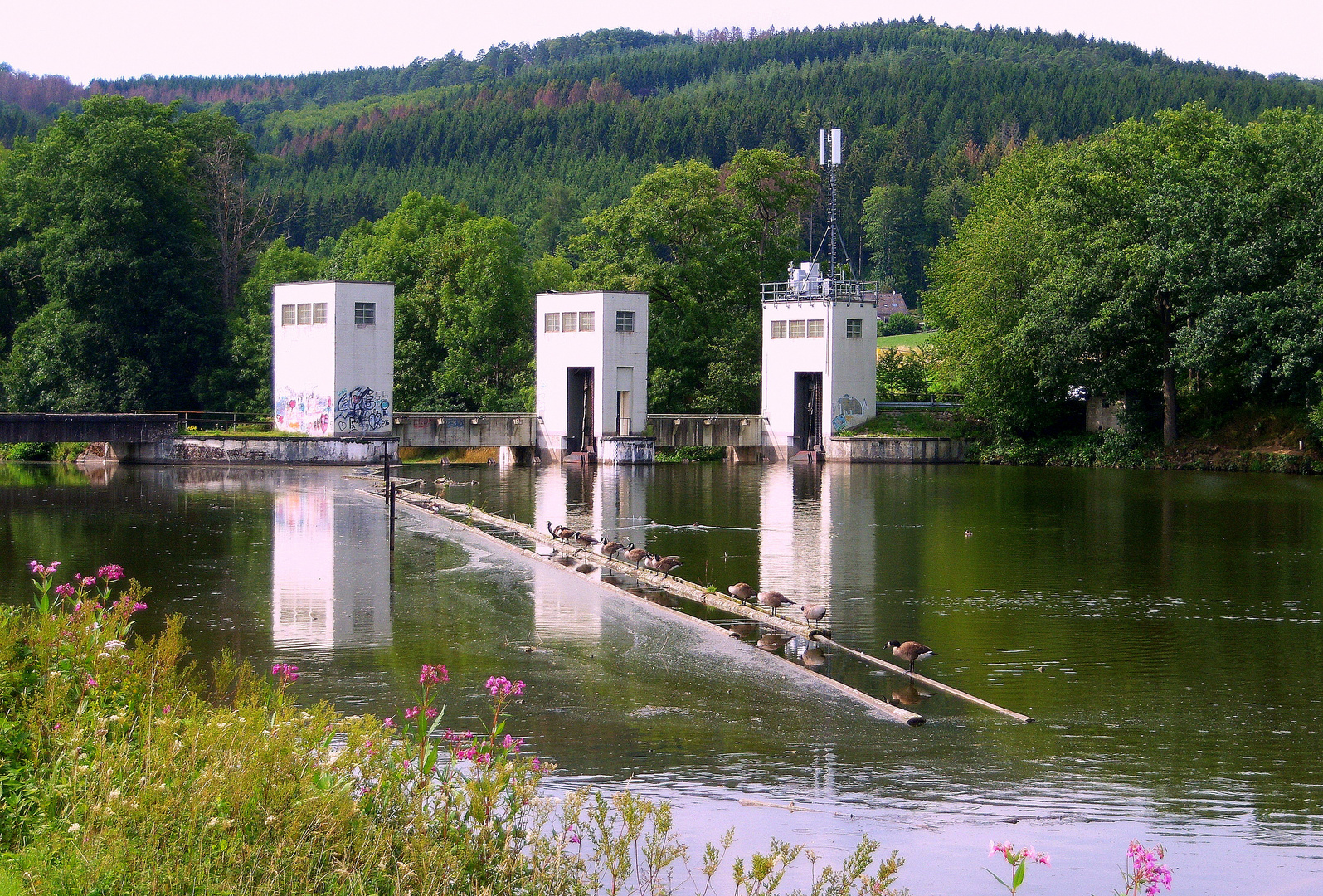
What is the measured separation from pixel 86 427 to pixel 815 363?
32.1m

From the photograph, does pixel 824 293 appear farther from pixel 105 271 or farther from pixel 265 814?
pixel 265 814

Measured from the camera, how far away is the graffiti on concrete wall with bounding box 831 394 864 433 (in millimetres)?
59188

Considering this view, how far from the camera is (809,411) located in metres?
61.1

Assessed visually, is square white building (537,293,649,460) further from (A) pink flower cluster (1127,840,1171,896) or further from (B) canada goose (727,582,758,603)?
(A) pink flower cluster (1127,840,1171,896)

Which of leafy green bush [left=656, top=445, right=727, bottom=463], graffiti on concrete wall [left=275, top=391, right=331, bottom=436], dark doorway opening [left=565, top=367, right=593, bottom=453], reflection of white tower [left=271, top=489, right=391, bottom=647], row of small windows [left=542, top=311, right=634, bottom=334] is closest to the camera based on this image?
reflection of white tower [left=271, top=489, right=391, bottom=647]

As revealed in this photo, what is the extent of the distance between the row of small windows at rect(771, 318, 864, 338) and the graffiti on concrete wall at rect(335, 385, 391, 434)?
62.8 feet

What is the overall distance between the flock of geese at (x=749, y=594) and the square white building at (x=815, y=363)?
3067 centimetres

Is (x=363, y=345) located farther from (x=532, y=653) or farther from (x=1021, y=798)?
(x=1021, y=798)

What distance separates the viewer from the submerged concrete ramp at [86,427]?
5019cm

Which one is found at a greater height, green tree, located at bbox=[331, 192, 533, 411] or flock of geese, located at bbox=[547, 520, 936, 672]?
green tree, located at bbox=[331, 192, 533, 411]

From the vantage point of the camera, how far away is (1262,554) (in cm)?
2773

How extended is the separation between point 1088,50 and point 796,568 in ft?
611

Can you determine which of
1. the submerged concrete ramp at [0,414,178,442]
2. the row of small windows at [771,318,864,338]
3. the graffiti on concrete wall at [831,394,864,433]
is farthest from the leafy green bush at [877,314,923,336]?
the submerged concrete ramp at [0,414,178,442]

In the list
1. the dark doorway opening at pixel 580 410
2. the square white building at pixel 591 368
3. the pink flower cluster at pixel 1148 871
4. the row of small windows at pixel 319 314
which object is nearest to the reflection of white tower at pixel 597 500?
the square white building at pixel 591 368
